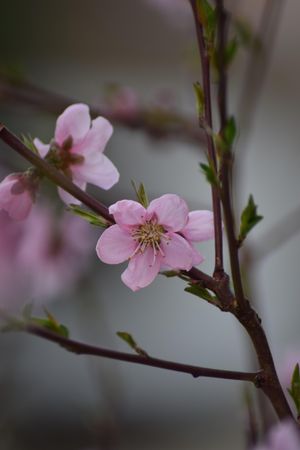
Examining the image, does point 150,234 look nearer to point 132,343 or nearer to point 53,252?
point 132,343

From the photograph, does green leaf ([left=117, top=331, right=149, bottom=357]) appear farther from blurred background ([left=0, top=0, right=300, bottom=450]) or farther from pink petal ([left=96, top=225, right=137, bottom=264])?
blurred background ([left=0, top=0, right=300, bottom=450])

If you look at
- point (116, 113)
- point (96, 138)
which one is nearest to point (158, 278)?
point (116, 113)

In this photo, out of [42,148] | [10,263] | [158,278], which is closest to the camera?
[42,148]

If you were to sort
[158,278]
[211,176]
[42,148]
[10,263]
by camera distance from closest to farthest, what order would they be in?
[211,176]
[42,148]
[10,263]
[158,278]

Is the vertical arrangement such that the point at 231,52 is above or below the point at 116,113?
above

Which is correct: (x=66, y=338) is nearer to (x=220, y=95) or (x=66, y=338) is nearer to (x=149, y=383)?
(x=220, y=95)

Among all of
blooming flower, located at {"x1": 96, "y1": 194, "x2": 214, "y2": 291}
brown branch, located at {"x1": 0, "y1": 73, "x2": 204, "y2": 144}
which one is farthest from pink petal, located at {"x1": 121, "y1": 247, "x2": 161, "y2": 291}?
brown branch, located at {"x1": 0, "y1": 73, "x2": 204, "y2": 144}
